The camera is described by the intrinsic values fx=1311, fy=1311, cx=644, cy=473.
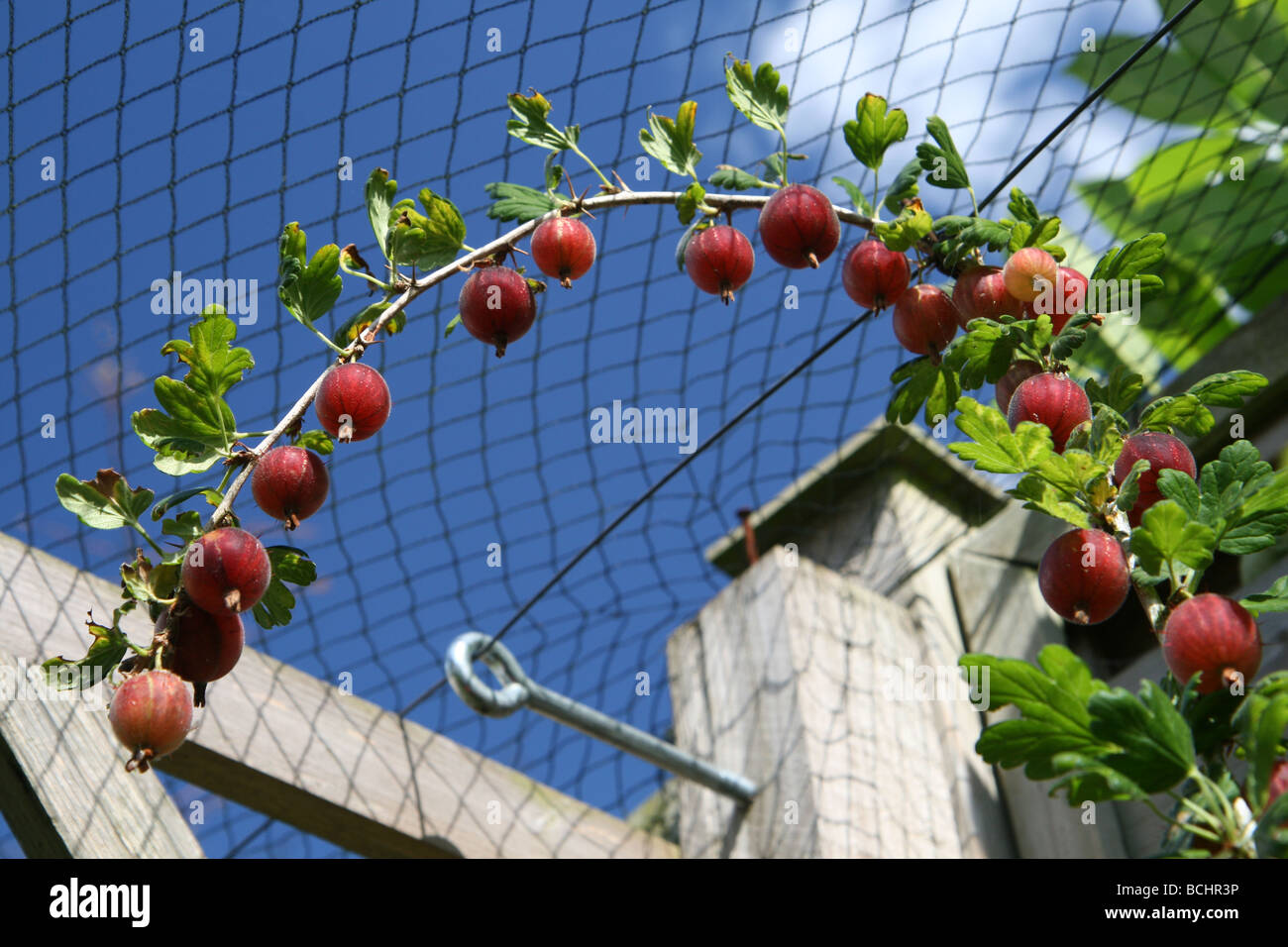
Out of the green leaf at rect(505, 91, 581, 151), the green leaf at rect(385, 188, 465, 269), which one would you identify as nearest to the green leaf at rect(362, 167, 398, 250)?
the green leaf at rect(385, 188, 465, 269)

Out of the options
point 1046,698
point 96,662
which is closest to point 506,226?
point 96,662

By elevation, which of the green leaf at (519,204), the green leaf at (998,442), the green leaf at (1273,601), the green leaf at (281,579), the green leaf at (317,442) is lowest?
the green leaf at (1273,601)

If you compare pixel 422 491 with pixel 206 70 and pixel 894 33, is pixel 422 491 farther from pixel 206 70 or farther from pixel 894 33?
pixel 894 33

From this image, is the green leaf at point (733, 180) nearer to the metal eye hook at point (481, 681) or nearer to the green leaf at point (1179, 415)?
the green leaf at point (1179, 415)

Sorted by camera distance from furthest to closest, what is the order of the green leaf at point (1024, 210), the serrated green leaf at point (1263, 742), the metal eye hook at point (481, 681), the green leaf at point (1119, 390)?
the metal eye hook at point (481, 681), the green leaf at point (1024, 210), the green leaf at point (1119, 390), the serrated green leaf at point (1263, 742)

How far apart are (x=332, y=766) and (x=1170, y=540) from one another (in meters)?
1.13

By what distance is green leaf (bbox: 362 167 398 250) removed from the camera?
3.10ft

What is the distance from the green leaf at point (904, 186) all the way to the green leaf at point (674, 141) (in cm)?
16

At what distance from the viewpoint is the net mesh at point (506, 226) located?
156cm

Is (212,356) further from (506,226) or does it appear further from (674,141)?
(506,226)

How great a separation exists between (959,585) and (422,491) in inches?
30.7

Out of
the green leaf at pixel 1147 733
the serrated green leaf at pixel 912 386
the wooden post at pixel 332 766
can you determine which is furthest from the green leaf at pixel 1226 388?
the wooden post at pixel 332 766

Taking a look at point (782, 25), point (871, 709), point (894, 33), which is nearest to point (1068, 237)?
point (894, 33)
